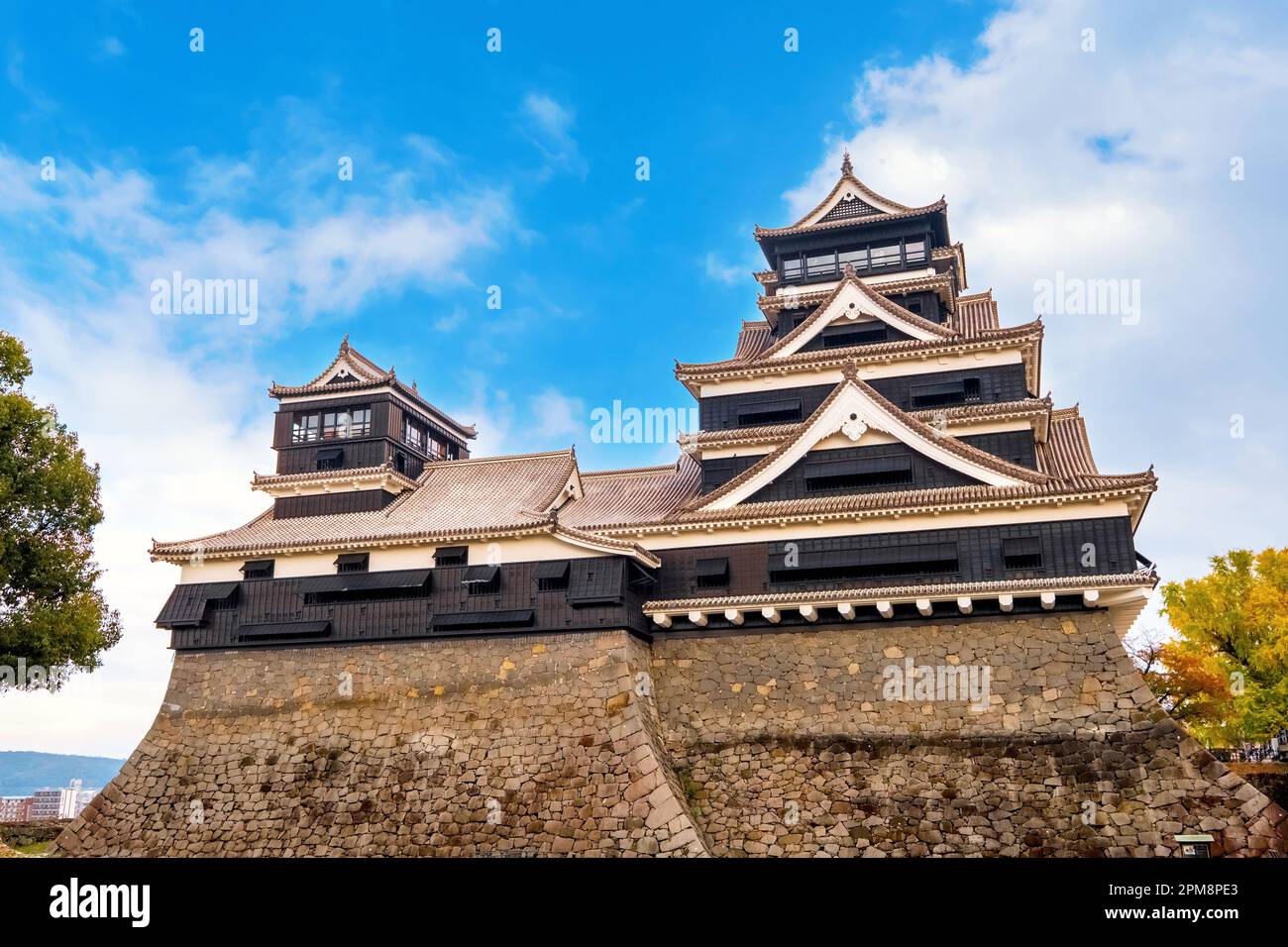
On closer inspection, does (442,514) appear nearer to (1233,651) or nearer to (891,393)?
(891,393)

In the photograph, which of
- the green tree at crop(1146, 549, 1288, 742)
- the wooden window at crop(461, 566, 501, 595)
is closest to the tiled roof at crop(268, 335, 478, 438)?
the wooden window at crop(461, 566, 501, 595)

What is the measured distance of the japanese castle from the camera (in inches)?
856

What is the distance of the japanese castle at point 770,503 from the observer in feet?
71.4

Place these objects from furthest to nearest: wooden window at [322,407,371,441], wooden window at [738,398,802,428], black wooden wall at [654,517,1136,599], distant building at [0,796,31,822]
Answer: wooden window at [322,407,371,441] < distant building at [0,796,31,822] < wooden window at [738,398,802,428] < black wooden wall at [654,517,1136,599]

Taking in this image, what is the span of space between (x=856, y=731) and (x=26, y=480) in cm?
2369

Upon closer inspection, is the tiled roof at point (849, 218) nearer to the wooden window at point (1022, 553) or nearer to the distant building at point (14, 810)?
the wooden window at point (1022, 553)

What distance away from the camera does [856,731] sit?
21203 mm

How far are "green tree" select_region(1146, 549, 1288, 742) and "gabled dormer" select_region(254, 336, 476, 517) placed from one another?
26492 millimetres

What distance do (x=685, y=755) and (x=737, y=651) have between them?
9.00 ft

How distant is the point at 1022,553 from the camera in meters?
21.4

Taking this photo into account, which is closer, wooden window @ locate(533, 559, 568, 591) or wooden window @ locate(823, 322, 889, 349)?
wooden window @ locate(533, 559, 568, 591)

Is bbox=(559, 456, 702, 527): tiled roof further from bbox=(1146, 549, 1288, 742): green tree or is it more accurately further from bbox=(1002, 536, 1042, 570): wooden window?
bbox=(1146, 549, 1288, 742): green tree
